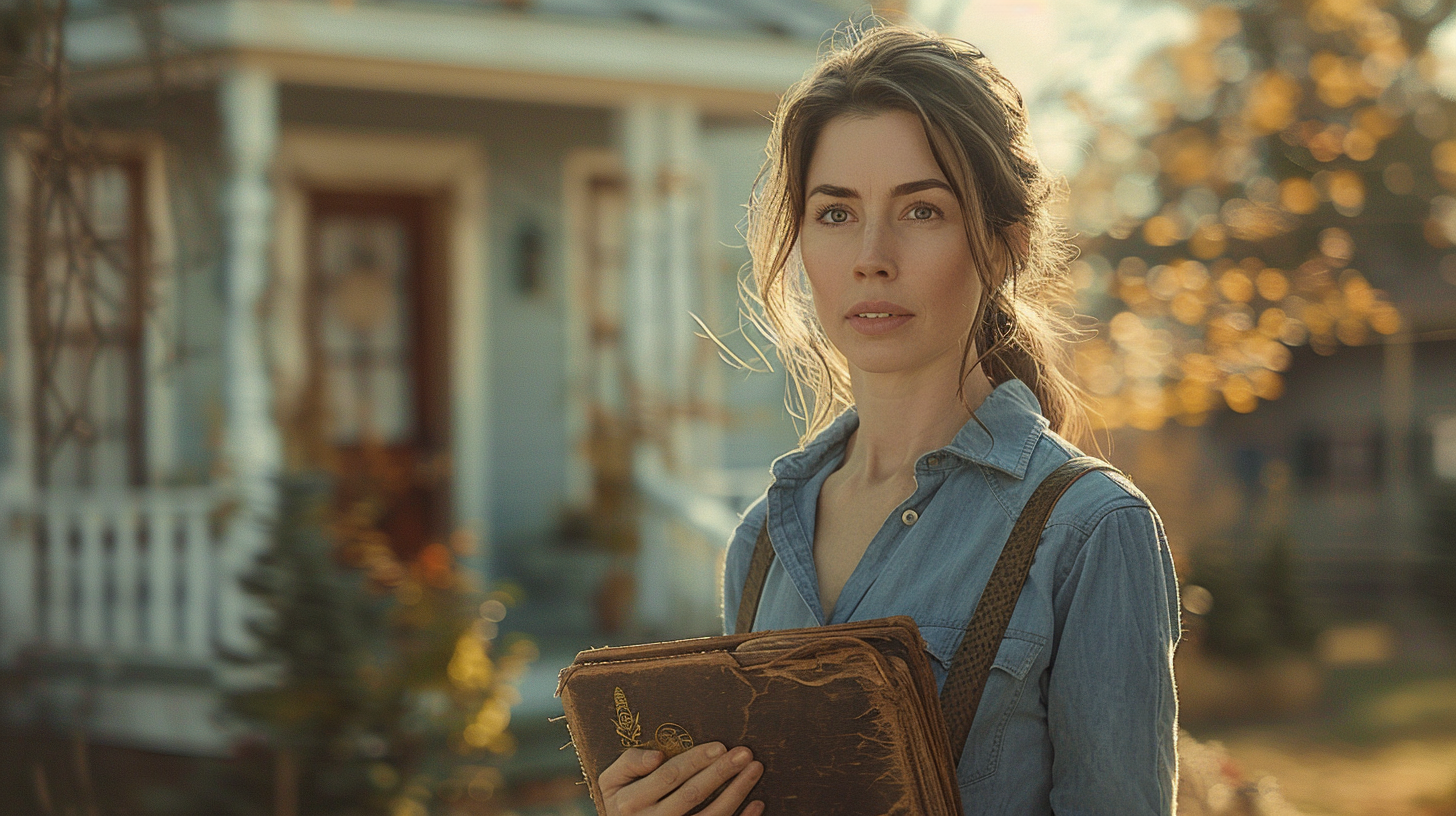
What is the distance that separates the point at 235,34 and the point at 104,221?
5.54ft

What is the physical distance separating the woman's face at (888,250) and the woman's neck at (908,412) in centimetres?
3

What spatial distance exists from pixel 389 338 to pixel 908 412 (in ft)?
21.2

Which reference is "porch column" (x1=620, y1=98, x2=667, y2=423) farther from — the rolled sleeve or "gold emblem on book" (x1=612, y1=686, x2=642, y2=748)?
the rolled sleeve

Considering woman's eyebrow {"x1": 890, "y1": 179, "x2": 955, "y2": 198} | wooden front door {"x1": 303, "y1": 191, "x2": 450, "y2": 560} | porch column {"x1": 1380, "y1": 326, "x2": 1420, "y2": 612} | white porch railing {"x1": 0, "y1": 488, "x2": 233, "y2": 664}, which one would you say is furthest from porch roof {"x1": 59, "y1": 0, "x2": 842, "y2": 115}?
porch column {"x1": 1380, "y1": 326, "x2": 1420, "y2": 612}

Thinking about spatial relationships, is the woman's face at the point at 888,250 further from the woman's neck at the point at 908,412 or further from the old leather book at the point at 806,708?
the old leather book at the point at 806,708

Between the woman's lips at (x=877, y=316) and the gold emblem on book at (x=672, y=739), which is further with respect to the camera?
the woman's lips at (x=877, y=316)

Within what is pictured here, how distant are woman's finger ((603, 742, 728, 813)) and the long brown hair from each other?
55cm

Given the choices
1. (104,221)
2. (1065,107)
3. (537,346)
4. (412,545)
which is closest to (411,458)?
(412,545)

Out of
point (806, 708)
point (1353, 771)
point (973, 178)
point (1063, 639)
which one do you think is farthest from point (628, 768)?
point (1353, 771)

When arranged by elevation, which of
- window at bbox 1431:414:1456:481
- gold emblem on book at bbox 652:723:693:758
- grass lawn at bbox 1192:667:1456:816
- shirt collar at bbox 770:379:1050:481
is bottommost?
grass lawn at bbox 1192:667:1456:816

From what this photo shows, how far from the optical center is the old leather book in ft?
3.95

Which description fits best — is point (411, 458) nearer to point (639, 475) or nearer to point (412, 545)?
point (412, 545)

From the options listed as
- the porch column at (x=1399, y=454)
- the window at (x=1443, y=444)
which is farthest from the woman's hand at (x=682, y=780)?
the window at (x=1443, y=444)

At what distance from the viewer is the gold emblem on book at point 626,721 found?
1.35 meters
